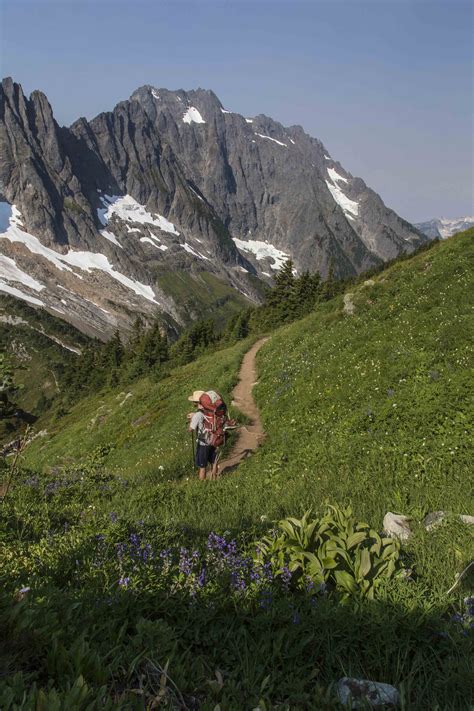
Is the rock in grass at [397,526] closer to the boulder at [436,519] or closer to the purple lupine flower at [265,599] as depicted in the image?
the boulder at [436,519]

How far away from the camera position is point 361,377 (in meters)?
14.2

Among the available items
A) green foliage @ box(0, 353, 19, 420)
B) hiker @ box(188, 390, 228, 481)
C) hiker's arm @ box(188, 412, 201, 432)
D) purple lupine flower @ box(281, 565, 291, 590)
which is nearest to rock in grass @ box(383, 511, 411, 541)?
purple lupine flower @ box(281, 565, 291, 590)

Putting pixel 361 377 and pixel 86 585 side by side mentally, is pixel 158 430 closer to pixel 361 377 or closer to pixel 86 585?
pixel 361 377

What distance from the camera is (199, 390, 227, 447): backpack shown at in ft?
40.1

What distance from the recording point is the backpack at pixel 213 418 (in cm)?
1221

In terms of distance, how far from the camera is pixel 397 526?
246 inches

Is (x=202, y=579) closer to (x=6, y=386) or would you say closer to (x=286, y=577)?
(x=286, y=577)

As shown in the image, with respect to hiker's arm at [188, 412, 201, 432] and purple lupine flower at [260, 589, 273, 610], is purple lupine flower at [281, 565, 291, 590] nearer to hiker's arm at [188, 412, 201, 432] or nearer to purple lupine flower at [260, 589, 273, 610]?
purple lupine flower at [260, 589, 273, 610]

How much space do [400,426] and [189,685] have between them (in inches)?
345

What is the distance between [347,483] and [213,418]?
4.60 meters

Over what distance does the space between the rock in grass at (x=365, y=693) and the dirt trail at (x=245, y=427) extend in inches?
394

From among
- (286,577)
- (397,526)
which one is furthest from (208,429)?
(286,577)

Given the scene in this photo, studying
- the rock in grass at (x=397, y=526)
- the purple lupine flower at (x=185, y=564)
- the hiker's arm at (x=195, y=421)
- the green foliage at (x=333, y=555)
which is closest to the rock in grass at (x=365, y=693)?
the green foliage at (x=333, y=555)

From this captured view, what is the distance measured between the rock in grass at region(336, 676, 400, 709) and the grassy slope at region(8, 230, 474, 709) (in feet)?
0.49
